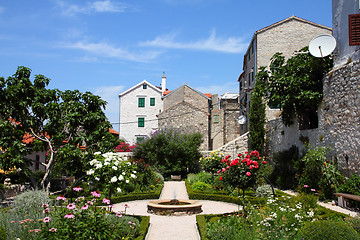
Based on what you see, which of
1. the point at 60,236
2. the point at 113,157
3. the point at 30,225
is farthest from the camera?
the point at 113,157

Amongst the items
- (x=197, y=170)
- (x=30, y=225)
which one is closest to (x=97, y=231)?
(x=30, y=225)

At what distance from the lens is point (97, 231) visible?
6121mm

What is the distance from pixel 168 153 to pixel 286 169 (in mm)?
10101

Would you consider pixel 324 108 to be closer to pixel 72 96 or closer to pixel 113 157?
pixel 113 157

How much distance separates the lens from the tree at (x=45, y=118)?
1350 cm

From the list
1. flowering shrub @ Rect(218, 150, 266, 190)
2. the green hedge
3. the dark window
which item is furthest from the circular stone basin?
the dark window

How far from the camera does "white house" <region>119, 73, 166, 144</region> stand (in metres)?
42.0

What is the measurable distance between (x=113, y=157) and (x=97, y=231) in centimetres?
396

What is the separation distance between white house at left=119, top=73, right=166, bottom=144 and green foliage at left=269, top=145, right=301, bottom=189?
23.6 meters

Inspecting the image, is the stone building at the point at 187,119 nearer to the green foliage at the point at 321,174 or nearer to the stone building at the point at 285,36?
the stone building at the point at 285,36

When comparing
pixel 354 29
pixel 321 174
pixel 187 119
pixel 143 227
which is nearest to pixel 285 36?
pixel 187 119

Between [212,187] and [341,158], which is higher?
[341,158]

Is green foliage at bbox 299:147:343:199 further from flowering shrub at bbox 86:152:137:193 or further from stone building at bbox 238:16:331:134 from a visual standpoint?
stone building at bbox 238:16:331:134

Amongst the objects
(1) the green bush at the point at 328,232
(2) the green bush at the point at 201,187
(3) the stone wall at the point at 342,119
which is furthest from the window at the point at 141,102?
(1) the green bush at the point at 328,232
